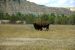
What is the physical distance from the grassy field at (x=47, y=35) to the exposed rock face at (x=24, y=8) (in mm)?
219

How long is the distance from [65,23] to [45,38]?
41 cm

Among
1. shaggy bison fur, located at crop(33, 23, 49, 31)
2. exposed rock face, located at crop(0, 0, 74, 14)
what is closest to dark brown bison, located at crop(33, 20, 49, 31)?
shaggy bison fur, located at crop(33, 23, 49, 31)

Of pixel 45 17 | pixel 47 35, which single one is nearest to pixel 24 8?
pixel 45 17

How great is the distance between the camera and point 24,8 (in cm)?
388

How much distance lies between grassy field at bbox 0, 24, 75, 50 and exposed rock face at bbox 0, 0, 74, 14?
22 cm

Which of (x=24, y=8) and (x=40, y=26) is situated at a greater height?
(x=24, y=8)

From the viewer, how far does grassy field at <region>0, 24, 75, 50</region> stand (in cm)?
353

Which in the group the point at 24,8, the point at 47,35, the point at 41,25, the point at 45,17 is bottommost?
the point at 47,35

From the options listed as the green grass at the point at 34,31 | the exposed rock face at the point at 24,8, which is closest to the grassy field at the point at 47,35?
the green grass at the point at 34,31

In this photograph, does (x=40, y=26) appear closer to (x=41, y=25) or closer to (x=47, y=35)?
(x=41, y=25)

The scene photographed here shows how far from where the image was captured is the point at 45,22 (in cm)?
390

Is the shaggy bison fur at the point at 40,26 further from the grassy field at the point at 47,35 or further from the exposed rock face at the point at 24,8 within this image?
the exposed rock face at the point at 24,8

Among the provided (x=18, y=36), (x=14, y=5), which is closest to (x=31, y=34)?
(x=18, y=36)

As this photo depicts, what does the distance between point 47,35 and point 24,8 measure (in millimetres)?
526
